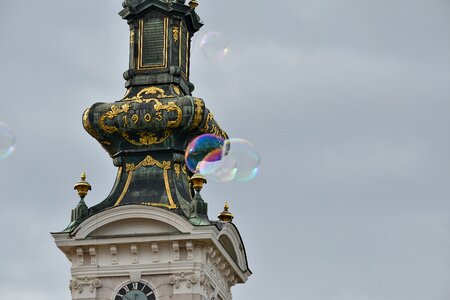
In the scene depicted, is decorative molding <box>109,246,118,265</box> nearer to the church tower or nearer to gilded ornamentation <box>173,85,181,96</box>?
the church tower

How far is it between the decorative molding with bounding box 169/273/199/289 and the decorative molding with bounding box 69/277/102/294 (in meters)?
1.91

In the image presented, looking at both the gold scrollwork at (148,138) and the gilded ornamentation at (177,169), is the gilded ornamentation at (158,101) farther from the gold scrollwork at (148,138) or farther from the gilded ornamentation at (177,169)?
the gilded ornamentation at (177,169)

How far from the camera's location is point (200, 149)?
55.0m

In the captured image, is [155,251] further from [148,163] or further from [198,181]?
[148,163]

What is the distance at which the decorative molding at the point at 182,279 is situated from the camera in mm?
56906

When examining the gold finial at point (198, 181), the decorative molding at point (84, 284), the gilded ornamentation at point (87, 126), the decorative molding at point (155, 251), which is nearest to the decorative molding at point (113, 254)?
the decorative molding at point (84, 284)

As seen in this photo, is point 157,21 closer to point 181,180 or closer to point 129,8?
point 129,8

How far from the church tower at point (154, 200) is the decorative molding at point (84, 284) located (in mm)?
25

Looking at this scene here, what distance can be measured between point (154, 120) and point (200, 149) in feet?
13.6

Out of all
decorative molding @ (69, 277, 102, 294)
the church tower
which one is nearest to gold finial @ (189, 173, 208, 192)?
the church tower

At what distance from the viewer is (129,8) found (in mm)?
61094

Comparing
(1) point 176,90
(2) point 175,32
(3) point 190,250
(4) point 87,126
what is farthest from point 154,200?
(2) point 175,32

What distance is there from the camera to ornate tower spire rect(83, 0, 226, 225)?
5869 cm

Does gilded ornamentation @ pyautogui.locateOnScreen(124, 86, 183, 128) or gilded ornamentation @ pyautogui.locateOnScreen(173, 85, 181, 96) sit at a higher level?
gilded ornamentation @ pyautogui.locateOnScreen(173, 85, 181, 96)
